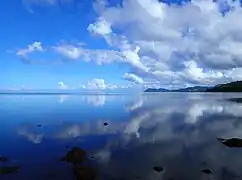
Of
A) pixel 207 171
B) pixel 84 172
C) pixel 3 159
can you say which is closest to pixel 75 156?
pixel 84 172

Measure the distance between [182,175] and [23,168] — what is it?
1456 centimetres

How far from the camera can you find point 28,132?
148ft

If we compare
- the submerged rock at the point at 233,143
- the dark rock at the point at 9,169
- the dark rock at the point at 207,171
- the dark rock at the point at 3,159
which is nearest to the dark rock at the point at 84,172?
the dark rock at the point at 9,169

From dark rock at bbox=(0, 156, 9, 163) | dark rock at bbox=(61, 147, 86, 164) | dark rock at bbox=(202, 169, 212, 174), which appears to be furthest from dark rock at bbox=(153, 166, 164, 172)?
dark rock at bbox=(0, 156, 9, 163)

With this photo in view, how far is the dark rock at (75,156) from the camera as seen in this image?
28.3m

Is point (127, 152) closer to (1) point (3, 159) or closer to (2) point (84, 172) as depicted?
(2) point (84, 172)

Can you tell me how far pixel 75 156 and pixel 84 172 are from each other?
210 inches

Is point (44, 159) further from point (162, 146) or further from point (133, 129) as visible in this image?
point (133, 129)

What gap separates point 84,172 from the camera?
24406 millimetres

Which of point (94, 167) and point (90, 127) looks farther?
point (90, 127)

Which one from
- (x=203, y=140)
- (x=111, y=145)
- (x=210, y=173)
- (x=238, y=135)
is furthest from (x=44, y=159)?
(x=238, y=135)

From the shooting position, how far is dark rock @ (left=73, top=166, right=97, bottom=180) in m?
23.3

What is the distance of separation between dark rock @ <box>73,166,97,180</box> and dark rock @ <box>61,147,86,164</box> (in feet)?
7.47

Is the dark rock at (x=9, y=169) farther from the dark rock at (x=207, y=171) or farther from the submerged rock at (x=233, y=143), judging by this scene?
the submerged rock at (x=233, y=143)
